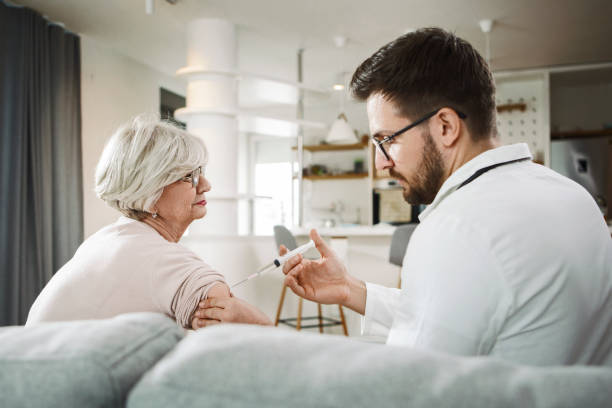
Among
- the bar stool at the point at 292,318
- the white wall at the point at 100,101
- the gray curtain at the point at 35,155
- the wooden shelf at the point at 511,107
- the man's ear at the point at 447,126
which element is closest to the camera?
the man's ear at the point at 447,126

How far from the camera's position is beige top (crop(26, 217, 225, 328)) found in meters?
1.12

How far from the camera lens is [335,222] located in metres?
6.98

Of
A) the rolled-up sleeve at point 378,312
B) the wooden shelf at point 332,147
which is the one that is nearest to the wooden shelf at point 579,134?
the wooden shelf at point 332,147

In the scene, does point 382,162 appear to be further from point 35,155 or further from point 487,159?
point 35,155

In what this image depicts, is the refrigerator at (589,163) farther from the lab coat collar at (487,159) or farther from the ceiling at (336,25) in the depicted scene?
the lab coat collar at (487,159)

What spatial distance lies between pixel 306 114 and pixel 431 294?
277 inches

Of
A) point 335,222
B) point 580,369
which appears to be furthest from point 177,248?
point 335,222

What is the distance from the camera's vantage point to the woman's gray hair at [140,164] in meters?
1.37

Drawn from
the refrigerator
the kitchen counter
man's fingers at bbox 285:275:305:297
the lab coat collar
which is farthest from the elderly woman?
the refrigerator

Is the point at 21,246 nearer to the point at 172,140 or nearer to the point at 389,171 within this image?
the point at 172,140

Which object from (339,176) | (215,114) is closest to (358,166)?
(339,176)

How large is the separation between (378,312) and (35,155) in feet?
11.4

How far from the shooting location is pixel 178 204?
1.50m

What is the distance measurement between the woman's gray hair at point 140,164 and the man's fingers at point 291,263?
Answer: 1.44 feet
